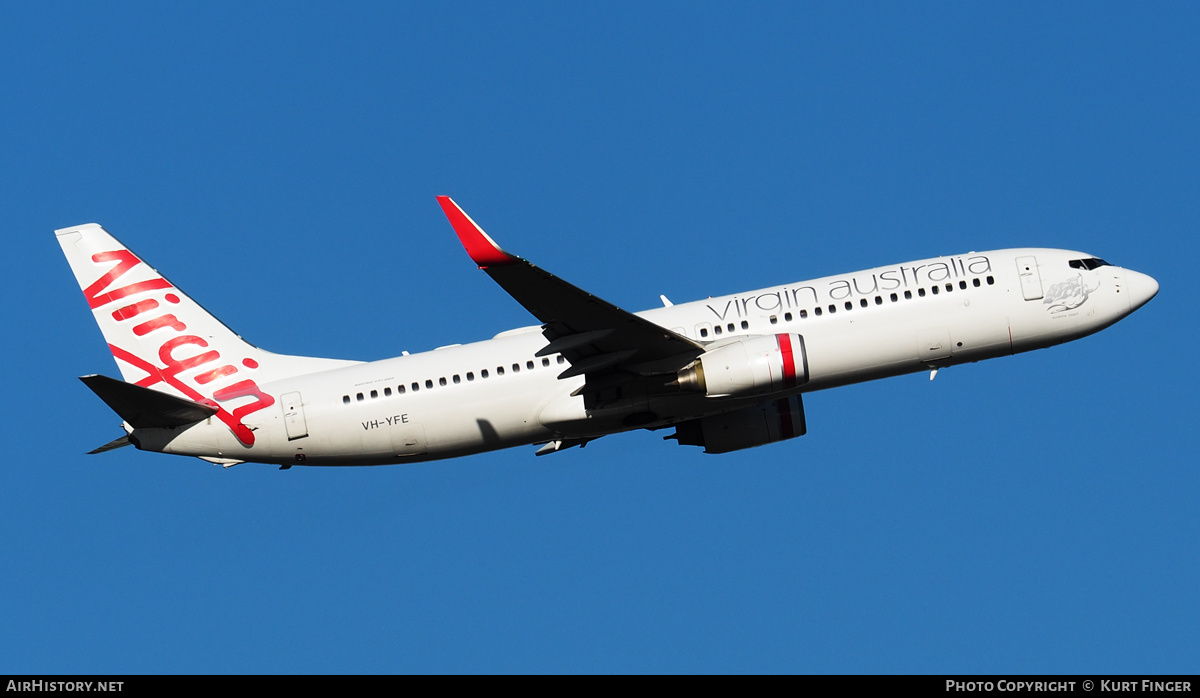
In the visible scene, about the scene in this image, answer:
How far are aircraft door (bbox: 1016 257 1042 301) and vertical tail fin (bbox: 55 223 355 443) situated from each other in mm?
22742

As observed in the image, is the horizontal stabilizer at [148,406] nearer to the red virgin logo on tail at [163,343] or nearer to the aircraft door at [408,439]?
the red virgin logo on tail at [163,343]

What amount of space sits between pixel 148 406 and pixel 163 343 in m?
4.19

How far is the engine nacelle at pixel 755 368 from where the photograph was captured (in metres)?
38.2

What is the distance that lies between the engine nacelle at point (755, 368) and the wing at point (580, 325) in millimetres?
947

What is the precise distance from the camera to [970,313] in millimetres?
40500

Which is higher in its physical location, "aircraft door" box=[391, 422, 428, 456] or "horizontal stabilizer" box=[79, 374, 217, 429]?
"horizontal stabilizer" box=[79, 374, 217, 429]

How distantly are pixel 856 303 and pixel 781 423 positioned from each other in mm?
5633

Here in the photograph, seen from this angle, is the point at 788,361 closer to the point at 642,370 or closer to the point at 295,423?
the point at 642,370

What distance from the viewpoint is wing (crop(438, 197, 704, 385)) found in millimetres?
33875

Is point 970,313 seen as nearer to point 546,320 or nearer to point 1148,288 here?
point 1148,288

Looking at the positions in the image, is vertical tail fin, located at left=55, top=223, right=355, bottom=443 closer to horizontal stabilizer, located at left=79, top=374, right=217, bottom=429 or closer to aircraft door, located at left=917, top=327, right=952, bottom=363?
horizontal stabilizer, located at left=79, top=374, right=217, bottom=429

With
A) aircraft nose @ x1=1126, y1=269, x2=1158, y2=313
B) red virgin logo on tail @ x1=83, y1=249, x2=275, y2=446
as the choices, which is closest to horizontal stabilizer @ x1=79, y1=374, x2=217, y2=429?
red virgin logo on tail @ x1=83, y1=249, x2=275, y2=446
